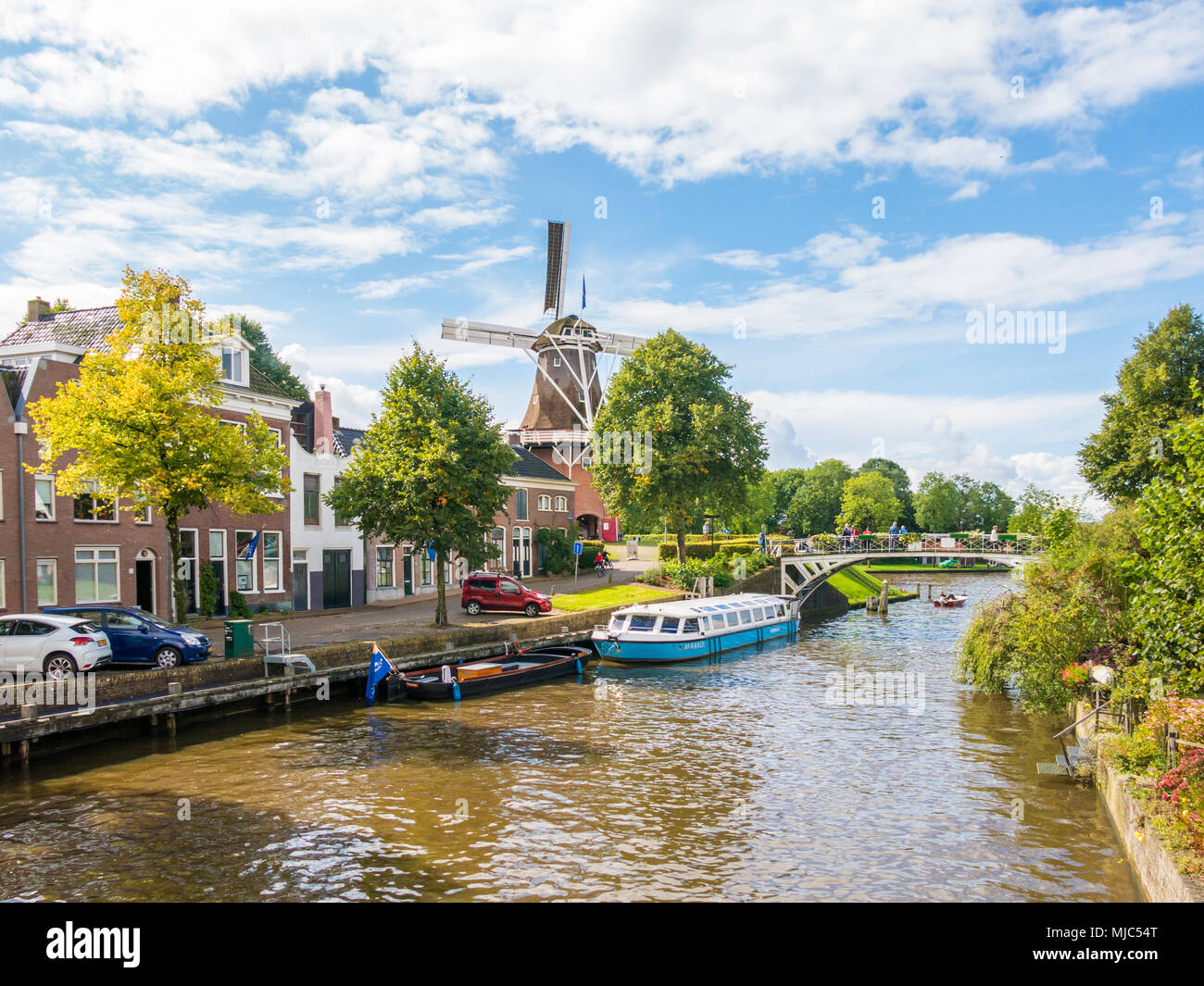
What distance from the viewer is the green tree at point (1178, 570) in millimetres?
13031

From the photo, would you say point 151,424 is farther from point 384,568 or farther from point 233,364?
point 384,568

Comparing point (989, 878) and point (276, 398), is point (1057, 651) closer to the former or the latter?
point (989, 878)

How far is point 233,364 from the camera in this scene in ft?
135

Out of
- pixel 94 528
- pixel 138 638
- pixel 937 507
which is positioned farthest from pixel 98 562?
pixel 937 507

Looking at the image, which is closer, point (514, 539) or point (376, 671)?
point (376, 671)

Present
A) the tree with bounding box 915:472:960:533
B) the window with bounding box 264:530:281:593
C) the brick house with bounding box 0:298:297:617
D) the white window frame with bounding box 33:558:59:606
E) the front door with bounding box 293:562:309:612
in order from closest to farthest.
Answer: the brick house with bounding box 0:298:297:617 → the white window frame with bounding box 33:558:59:606 → the window with bounding box 264:530:281:593 → the front door with bounding box 293:562:309:612 → the tree with bounding box 915:472:960:533

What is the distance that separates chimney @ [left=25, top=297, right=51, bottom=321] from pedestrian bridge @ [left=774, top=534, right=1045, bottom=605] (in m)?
49.5

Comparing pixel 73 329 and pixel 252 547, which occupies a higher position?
pixel 73 329

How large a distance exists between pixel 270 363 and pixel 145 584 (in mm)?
52535

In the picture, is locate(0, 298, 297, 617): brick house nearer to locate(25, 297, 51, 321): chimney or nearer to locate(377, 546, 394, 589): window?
locate(25, 297, 51, 321): chimney

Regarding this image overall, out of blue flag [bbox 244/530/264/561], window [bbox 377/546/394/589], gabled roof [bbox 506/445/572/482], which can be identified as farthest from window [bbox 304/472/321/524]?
gabled roof [bbox 506/445/572/482]

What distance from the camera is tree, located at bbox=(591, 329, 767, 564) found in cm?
5900

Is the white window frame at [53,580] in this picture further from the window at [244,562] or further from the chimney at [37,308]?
the chimney at [37,308]

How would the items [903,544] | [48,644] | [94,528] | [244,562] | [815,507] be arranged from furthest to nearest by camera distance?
[815,507]
[903,544]
[244,562]
[94,528]
[48,644]
